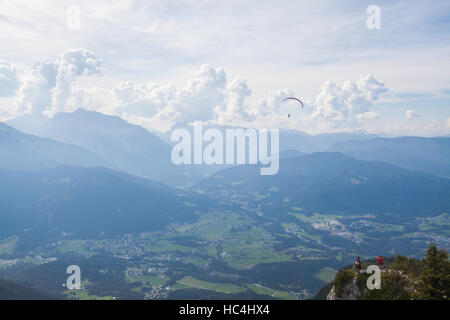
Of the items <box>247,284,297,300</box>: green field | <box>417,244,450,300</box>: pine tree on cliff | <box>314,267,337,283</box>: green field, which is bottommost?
<box>247,284,297,300</box>: green field

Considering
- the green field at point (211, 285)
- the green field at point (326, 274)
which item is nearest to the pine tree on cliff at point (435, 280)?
the green field at point (211, 285)

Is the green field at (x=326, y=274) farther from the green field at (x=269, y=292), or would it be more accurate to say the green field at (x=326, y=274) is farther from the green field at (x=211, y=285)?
the green field at (x=211, y=285)

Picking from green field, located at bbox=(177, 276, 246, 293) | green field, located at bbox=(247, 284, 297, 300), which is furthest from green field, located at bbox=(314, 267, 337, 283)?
green field, located at bbox=(177, 276, 246, 293)

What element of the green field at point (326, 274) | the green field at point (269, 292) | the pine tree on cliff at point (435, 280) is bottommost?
the green field at point (269, 292)

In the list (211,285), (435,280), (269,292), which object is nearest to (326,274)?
(269,292)

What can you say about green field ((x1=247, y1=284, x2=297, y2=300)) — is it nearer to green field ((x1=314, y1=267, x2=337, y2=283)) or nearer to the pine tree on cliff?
green field ((x1=314, y1=267, x2=337, y2=283))

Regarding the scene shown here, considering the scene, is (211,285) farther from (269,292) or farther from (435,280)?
(435,280)

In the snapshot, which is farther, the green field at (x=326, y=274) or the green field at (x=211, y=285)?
the green field at (x=326, y=274)

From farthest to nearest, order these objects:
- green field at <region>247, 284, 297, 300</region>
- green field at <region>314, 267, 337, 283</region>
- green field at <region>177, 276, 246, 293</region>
Result: green field at <region>314, 267, 337, 283</region>, green field at <region>177, 276, 246, 293</region>, green field at <region>247, 284, 297, 300</region>

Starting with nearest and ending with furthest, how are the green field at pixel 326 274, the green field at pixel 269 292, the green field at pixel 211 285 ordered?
the green field at pixel 269 292 < the green field at pixel 211 285 < the green field at pixel 326 274

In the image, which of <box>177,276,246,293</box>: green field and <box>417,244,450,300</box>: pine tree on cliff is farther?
<box>177,276,246,293</box>: green field
